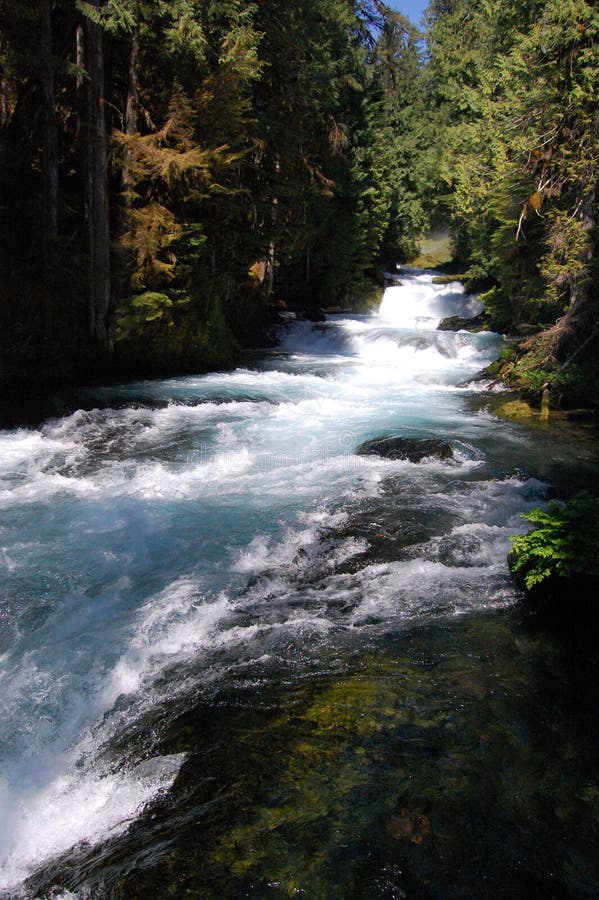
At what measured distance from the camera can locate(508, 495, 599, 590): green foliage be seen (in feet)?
16.3

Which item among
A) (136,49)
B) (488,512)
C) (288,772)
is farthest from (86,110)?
(288,772)

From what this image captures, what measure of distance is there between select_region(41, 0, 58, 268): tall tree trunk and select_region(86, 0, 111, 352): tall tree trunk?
33.4 inches

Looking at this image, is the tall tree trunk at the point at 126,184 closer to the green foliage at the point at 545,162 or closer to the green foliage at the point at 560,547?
the green foliage at the point at 545,162

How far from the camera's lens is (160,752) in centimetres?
353

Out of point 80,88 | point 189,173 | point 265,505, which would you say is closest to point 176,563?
point 265,505

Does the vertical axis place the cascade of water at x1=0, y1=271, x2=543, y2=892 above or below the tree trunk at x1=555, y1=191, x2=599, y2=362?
below

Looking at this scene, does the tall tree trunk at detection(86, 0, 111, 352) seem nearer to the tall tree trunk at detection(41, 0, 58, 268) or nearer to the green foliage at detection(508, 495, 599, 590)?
the tall tree trunk at detection(41, 0, 58, 268)

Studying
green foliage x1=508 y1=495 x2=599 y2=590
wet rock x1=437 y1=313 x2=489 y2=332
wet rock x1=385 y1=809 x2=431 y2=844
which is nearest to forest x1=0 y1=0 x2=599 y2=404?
wet rock x1=437 y1=313 x2=489 y2=332

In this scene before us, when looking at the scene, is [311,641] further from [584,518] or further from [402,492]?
[402,492]

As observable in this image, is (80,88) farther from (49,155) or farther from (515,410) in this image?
(515,410)

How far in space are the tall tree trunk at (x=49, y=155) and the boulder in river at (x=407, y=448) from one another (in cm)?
862

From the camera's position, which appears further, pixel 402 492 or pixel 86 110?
pixel 86 110

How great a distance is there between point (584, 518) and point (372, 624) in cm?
225

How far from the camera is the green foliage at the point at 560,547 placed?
4980 millimetres
